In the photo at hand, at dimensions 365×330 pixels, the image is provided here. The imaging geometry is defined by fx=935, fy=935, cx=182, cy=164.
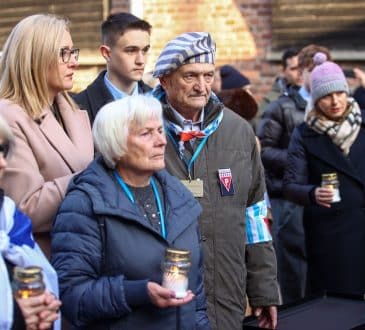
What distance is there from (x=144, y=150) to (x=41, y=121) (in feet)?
1.68

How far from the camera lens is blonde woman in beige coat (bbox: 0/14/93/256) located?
345 centimetres

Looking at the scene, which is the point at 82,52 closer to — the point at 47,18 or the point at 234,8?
the point at 234,8

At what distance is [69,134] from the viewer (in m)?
3.76

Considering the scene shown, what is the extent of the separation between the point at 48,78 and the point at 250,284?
1321 mm

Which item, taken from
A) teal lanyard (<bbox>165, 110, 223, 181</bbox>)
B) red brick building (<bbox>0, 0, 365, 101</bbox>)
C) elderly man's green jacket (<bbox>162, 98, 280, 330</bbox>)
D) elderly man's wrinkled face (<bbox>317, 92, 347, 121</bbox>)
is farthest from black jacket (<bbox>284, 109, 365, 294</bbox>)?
red brick building (<bbox>0, 0, 365, 101</bbox>)

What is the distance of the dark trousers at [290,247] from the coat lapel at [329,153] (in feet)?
3.35

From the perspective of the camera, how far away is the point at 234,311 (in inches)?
160

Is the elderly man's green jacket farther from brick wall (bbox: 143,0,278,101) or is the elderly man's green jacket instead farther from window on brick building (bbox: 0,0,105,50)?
window on brick building (bbox: 0,0,105,50)

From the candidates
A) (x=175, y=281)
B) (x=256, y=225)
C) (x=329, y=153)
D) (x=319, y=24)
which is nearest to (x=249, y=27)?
(x=319, y=24)

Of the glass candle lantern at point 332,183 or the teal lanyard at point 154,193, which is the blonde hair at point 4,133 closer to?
the teal lanyard at point 154,193

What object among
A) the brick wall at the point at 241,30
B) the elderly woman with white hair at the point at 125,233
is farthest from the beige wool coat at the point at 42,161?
the brick wall at the point at 241,30

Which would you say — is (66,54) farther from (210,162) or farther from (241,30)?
(241,30)

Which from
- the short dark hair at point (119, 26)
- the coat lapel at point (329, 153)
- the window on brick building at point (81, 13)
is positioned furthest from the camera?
the window on brick building at point (81, 13)

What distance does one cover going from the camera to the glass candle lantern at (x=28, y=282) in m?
2.79
